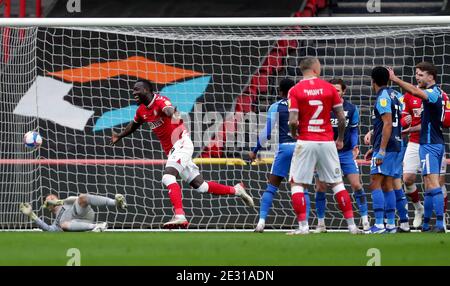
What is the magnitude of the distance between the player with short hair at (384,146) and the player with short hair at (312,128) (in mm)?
924

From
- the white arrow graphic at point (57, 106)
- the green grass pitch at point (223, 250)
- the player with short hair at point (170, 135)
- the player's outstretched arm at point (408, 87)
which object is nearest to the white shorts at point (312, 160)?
the green grass pitch at point (223, 250)

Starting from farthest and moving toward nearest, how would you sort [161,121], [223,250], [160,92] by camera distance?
[160,92], [161,121], [223,250]

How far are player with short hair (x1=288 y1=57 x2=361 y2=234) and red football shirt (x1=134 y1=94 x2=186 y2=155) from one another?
7.04 ft

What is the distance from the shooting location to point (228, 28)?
16859 millimetres

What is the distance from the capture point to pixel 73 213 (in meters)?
15.5

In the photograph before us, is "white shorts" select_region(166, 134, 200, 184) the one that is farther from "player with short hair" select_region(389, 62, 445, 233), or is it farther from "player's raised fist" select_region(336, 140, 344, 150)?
"player with short hair" select_region(389, 62, 445, 233)

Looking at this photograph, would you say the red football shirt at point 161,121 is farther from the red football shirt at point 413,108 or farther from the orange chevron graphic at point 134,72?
the orange chevron graphic at point 134,72

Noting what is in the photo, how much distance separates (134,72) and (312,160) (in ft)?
21.8

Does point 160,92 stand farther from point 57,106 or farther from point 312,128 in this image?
point 312,128

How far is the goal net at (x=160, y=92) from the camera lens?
55.8 feet

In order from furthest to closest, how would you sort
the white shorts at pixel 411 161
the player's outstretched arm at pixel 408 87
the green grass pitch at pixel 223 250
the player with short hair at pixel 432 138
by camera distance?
the white shorts at pixel 411 161, the player with short hair at pixel 432 138, the player's outstretched arm at pixel 408 87, the green grass pitch at pixel 223 250

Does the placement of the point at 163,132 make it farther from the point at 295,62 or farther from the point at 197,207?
the point at 295,62

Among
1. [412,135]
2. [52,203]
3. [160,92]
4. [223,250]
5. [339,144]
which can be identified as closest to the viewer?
[223,250]

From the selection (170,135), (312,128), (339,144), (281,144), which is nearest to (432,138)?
(339,144)
